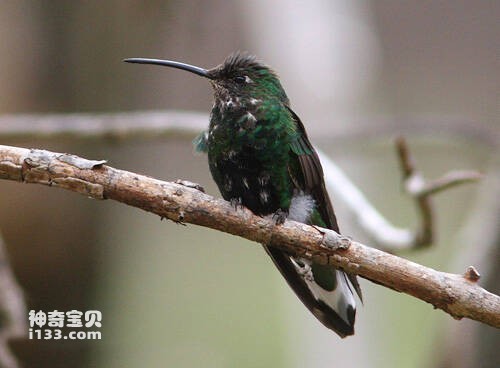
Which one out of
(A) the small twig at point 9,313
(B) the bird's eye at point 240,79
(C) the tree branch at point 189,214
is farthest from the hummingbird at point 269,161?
(A) the small twig at point 9,313

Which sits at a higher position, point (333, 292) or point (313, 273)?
point (313, 273)

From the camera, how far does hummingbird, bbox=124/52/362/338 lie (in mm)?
3117

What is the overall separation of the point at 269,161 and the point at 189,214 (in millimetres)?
756

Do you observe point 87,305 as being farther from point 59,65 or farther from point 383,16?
point 383,16

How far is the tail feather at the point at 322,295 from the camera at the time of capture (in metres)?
3.25

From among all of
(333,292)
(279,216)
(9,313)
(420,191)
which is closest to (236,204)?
(279,216)

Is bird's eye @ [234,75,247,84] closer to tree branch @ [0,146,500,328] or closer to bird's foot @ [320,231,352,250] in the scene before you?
tree branch @ [0,146,500,328]

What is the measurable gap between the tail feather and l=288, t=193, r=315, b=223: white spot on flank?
0.60 ft

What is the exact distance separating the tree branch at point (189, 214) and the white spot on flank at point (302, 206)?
0.74 metres

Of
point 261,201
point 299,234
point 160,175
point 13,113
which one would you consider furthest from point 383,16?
point 299,234

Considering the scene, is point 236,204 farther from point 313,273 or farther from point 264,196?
point 313,273

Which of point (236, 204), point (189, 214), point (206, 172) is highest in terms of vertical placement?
point (206, 172)

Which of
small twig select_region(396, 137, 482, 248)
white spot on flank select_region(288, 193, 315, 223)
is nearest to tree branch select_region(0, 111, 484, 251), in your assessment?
small twig select_region(396, 137, 482, 248)

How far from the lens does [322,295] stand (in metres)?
3.46
